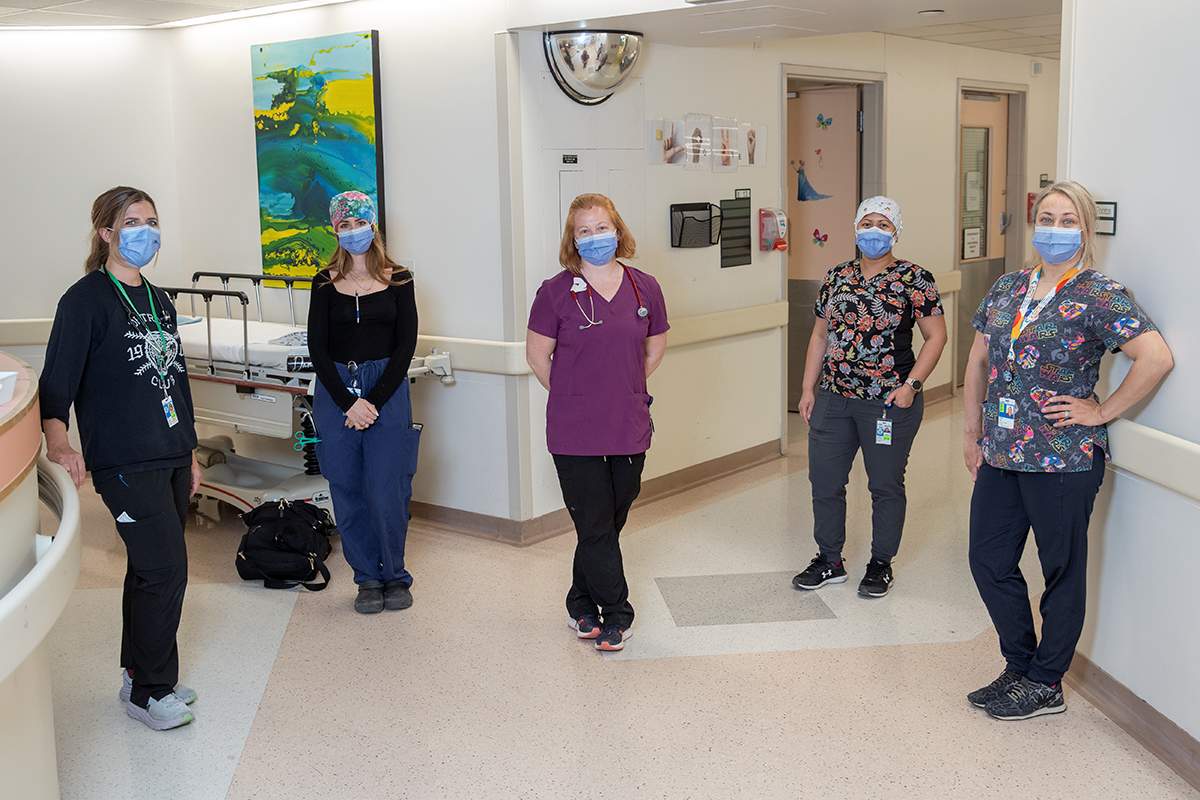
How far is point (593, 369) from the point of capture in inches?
134

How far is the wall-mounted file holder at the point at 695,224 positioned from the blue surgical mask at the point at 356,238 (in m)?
1.85

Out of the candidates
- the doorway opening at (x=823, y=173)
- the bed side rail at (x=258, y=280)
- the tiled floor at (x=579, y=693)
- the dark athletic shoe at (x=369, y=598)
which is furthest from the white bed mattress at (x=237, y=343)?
the doorway opening at (x=823, y=173)

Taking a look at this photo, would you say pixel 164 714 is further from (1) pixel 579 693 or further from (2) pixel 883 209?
(2) pixel 883 209

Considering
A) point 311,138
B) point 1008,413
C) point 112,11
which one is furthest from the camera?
point 311,138

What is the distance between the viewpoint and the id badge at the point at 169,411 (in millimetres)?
3006

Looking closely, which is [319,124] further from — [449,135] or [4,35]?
[4,35]

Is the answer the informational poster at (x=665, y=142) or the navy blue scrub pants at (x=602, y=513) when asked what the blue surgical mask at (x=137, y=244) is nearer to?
the navy blue scrub pants at (x=602, y=513)

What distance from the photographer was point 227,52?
552 centimetres

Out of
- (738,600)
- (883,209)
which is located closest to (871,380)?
(883,209)

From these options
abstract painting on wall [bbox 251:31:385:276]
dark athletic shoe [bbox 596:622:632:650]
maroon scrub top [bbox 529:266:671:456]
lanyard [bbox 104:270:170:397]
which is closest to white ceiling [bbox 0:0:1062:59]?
abstract painting on wall [bbox 251:31:385:276]

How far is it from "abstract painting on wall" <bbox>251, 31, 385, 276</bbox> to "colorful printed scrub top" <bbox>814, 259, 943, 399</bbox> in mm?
2232

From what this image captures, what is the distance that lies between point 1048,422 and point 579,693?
5.15 feet

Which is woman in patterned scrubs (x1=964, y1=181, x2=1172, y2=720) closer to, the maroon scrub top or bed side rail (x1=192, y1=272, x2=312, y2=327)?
the maroon scrub top

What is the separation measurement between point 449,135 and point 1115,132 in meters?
2.75
